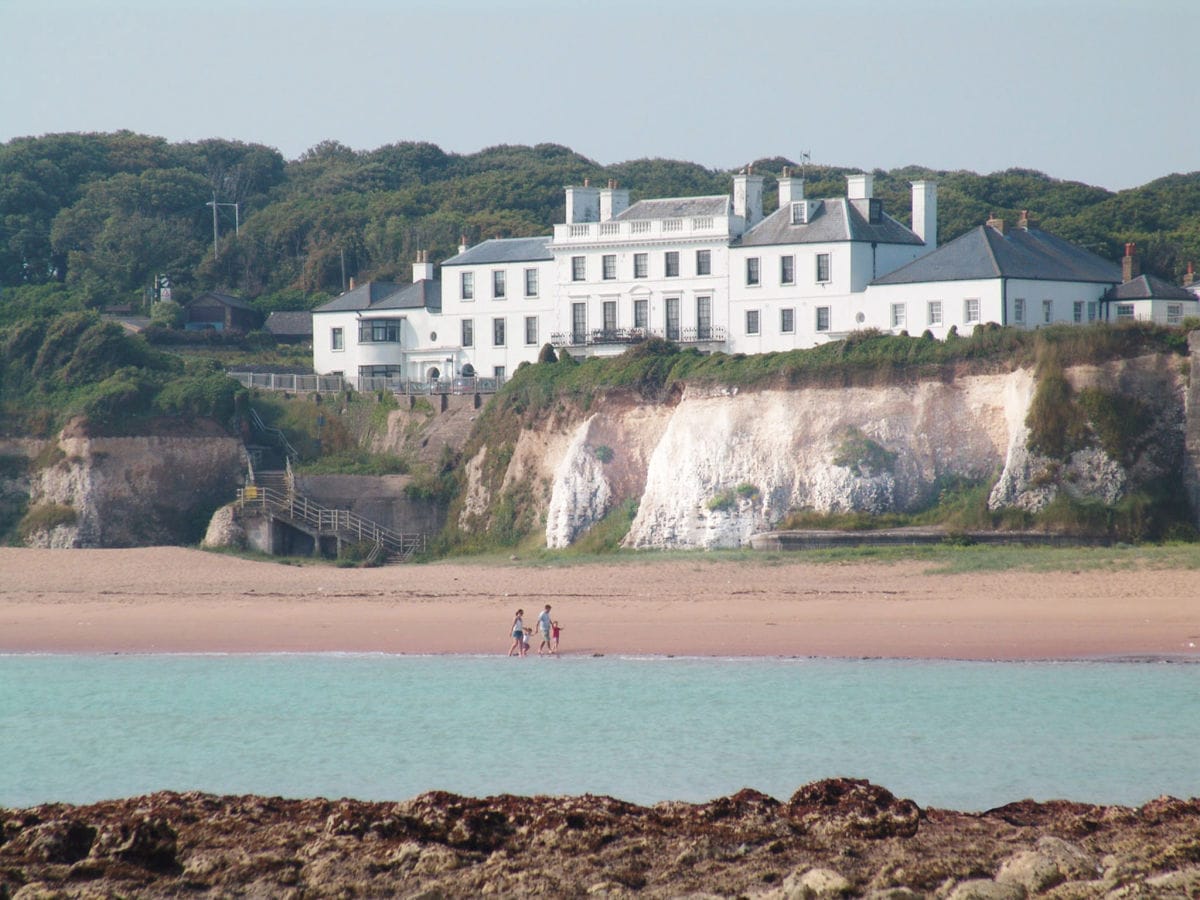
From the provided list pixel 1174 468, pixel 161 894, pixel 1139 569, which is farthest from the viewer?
pixel 1174 468

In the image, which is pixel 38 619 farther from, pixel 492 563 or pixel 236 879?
pixel 236 879

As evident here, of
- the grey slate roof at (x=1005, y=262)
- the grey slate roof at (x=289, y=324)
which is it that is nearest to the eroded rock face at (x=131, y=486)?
the grey slate roof at (x=289, y=324)

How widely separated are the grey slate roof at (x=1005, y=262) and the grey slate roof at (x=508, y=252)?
10816 mm

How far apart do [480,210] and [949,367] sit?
4106cm

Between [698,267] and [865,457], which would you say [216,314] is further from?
[865,457]

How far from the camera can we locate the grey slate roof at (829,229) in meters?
42.3

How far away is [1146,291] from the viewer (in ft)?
131

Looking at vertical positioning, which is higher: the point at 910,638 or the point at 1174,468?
the point at 1174,468

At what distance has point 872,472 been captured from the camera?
3559 centimetres

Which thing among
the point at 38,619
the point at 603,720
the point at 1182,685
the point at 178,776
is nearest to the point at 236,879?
the point at 178,776

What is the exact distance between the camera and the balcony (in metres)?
44.2

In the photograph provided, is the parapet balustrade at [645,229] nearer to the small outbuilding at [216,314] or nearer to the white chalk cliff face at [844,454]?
the white chalk cliff face at [844,454]

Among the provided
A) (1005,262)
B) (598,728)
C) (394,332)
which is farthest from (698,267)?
(598,728)

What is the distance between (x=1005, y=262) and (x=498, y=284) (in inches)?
598
